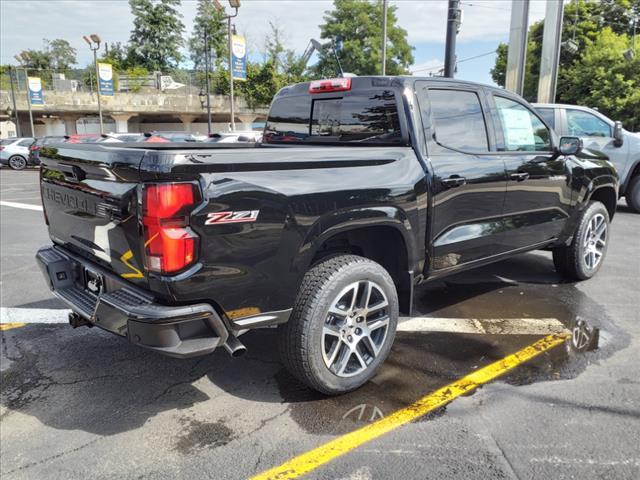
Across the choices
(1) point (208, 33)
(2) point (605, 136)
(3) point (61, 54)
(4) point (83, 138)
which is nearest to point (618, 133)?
(2) point (605, 136)

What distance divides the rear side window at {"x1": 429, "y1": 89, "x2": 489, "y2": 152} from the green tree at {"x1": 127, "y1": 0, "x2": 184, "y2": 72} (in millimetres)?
70899

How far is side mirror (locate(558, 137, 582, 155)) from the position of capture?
14.9 ft

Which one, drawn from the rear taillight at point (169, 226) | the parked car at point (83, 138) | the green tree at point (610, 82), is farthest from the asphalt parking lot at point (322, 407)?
the green tree at point (610, 82)

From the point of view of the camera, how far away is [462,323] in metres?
4.37

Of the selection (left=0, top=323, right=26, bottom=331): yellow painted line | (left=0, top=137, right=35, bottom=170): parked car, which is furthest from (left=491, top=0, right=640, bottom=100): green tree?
(left=0, top=323, right=26, bottom=331): yellow painted line

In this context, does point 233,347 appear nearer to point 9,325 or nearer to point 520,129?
point 9,325

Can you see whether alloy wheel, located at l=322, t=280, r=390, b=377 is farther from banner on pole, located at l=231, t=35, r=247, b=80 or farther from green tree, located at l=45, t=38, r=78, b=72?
green tree, located at l=45, t=38, r=78, b=72

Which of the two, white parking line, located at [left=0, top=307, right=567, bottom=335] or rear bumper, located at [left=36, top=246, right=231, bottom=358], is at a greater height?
rear bumper, located at [left=36, top=246, right=231, bottom=358]

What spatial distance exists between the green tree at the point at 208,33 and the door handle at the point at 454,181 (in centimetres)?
6505

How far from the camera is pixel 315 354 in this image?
290cm

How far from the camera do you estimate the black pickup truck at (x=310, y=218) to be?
246 centimetres

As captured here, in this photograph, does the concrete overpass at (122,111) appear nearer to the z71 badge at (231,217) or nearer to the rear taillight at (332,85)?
the rear taillight at (332,85)

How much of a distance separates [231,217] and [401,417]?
1.48 metres

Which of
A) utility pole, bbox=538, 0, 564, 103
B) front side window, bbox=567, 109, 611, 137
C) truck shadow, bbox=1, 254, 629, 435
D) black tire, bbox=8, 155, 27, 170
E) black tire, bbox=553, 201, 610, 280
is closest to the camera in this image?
truck shadow, bbox=1, 254, 629, 435
